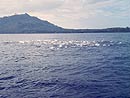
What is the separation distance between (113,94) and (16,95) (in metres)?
8.24

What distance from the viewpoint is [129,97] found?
19188mm

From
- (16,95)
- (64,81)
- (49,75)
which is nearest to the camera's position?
(16,95)

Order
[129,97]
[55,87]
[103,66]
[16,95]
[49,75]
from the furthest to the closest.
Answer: [103,66] → [49,75] → [55,87] → [16,95] → [129,97]

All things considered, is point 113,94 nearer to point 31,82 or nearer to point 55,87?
point 55,87

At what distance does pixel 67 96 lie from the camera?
20016 millimetres

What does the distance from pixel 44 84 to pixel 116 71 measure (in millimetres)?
10514

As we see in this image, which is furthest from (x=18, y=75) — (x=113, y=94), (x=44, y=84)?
(x=113, y=94)

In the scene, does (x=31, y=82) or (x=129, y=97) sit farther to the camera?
(x=31, y=82)

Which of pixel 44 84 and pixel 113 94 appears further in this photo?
pixel 44 84

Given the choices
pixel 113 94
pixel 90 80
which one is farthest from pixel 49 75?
pixel 113 94

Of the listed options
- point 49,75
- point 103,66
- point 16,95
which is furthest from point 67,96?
point 103,66

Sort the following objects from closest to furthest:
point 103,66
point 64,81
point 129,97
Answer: point 129,97, point 64,81, point 103,66

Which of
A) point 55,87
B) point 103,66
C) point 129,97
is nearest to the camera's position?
point 129,97

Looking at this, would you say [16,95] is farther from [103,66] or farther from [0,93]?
[103,66]
